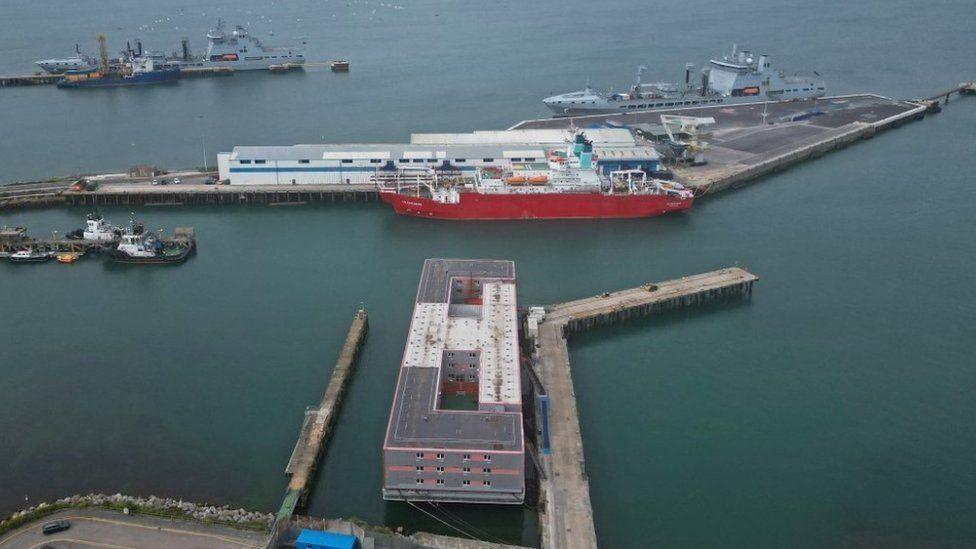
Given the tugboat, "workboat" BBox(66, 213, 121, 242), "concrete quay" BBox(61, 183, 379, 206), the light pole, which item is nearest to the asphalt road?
the tugboat

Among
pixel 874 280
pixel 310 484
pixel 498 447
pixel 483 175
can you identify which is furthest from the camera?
Result: pixel 483 175

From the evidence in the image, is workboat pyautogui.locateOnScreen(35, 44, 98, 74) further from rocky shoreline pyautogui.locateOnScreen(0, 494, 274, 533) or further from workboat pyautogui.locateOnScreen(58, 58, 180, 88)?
rocky shoreline pyautogui.locateOnScreen(0, 494, 274, 533)

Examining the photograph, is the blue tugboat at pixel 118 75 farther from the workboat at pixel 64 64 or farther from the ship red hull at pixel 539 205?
the ship red hull at pixel 539 205

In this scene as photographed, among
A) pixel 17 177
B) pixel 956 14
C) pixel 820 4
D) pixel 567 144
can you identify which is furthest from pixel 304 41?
pixel 956 14

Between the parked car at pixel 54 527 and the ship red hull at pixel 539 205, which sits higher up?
the ship red hull at pixel 539 205

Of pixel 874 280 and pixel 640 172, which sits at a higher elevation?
pixel 640 172

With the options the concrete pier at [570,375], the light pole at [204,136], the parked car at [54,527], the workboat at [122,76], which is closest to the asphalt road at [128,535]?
the parked car at [54,527]

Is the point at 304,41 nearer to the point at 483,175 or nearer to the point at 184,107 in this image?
the point at 184,107
